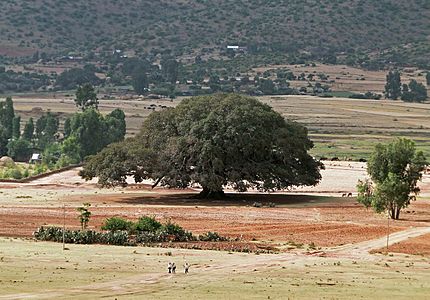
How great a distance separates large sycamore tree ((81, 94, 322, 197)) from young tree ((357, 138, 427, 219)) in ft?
28.4

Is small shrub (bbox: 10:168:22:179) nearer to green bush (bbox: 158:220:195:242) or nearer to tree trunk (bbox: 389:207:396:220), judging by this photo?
tree trunk (bbox: 389:207:396:220)

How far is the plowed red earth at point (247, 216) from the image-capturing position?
5953 centimetres

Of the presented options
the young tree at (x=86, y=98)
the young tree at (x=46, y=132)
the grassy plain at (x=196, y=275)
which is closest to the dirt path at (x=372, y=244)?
the grassy plain at (x=196, y=275)

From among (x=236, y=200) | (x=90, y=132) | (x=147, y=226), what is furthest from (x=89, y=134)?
(x=147, y=226)

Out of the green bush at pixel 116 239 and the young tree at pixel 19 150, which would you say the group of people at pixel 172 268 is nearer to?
the green bush at pixel 116 239

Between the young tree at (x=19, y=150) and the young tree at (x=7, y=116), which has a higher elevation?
the young tree at (x=7, y=116)

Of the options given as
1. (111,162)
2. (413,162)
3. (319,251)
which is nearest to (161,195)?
(111,162)

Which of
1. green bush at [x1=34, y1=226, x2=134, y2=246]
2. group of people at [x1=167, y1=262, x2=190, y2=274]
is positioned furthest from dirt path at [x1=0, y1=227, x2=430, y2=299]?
green bush at [x1=34, y1=226, x2=134, y2=246]

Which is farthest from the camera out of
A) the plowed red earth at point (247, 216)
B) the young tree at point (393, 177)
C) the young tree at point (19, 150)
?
the young tree at point (19, 150)

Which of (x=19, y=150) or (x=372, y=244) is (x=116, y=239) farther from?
(x=19, y=150)

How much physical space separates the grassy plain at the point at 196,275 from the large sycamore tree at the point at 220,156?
22.0m

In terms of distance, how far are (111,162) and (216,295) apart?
35998mm

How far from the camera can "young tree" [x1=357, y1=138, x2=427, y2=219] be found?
6450 centimetres

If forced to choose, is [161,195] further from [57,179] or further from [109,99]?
[109,99]
